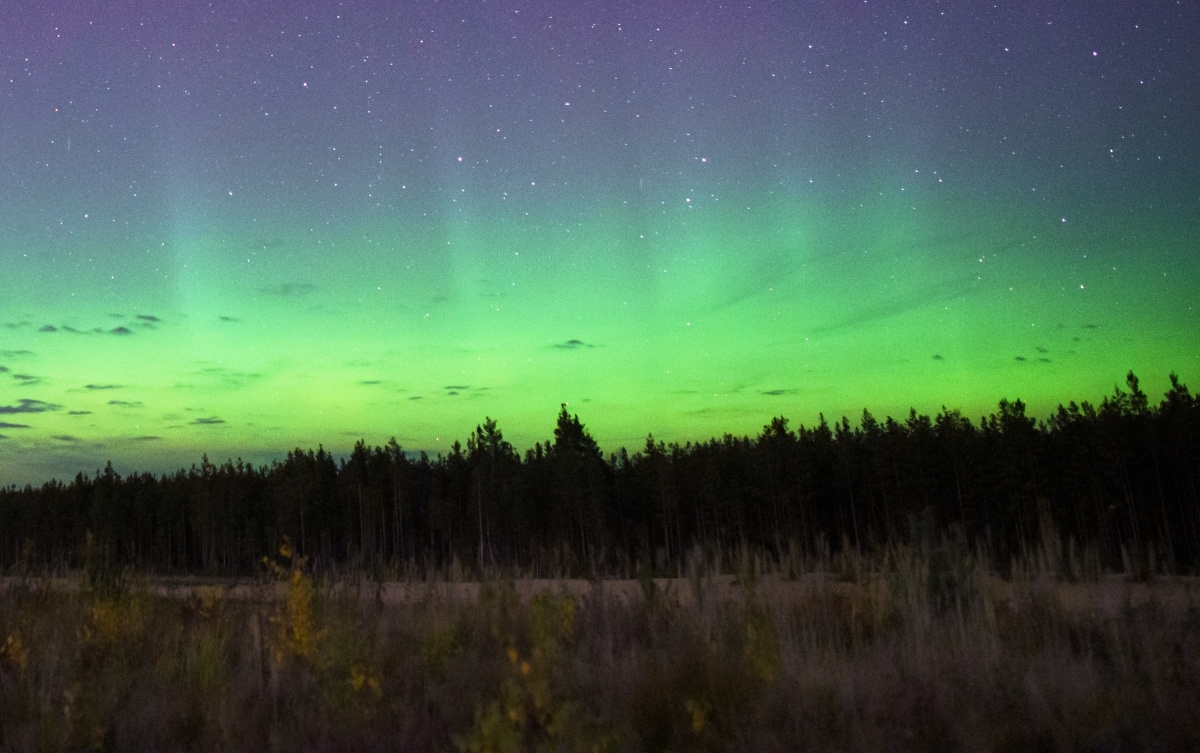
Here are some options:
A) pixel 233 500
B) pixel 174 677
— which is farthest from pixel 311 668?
pixel 233 500

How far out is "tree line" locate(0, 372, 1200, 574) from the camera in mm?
59719

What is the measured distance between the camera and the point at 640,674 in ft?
21.2

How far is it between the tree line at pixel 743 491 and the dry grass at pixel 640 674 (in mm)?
33533

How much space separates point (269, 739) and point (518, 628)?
3.90m

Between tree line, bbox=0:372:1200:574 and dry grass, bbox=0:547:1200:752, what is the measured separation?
33.5 metres

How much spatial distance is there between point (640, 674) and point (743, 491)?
65672 mm

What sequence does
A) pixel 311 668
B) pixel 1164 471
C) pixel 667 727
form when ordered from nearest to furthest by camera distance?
pixel 667 727 < pixel 311 668 < pixel 1164 471

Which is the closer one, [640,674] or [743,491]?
[640,674]

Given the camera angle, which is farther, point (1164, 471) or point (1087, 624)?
point (1164, 471)

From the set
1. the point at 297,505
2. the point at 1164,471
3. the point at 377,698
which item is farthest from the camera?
the point at 297,505

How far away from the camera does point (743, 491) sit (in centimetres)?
7062

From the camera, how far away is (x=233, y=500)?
92.7 m

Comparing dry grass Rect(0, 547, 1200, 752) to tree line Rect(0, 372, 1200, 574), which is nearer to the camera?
dry grass Rect(0, 547, 1200, 752)

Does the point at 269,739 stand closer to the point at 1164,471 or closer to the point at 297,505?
the point at 1164,471
